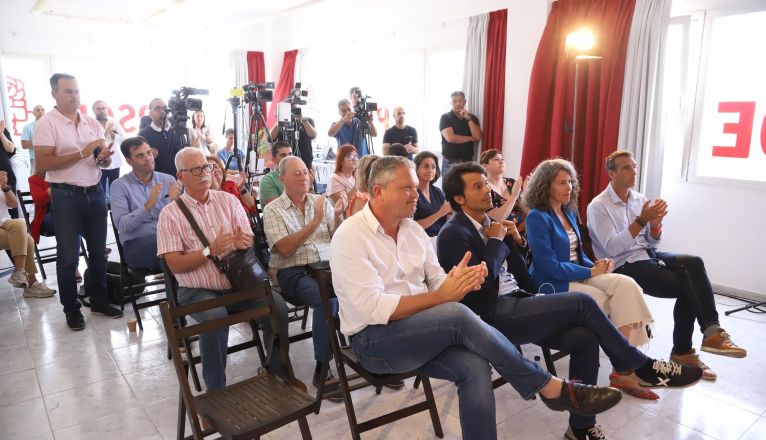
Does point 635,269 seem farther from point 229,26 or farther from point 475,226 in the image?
point 229,26

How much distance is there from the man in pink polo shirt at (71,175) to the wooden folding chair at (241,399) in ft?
6.17

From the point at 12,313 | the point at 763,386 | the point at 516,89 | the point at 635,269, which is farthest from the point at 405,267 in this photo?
the point at 516,89

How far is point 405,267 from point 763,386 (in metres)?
1.99

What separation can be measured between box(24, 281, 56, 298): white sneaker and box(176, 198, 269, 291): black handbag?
2294 millimetres

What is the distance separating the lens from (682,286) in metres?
2.69

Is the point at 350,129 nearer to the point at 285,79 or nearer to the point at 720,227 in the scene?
the point at 285,79

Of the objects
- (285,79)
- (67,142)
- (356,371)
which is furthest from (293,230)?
(285,79)

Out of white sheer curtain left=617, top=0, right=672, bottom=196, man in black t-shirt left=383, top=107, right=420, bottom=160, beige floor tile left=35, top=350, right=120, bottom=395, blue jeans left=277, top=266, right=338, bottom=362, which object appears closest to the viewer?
blue jeans left=277, top=266, right=338, bottom=362

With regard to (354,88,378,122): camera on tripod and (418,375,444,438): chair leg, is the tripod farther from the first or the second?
(418,375,444,438): chair leg

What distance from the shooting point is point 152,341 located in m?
3.15

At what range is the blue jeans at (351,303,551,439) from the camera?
66.2 inches

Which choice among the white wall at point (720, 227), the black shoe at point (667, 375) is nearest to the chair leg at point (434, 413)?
the black shoe at point (667, 375)

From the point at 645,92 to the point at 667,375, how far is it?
2.67 metres

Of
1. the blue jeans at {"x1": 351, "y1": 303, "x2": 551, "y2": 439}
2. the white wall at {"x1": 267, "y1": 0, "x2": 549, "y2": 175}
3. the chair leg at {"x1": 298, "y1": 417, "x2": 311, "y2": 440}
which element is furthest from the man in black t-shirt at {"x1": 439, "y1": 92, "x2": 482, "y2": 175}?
the chair leg at {"x1": 298, "y1": 417, "x2": 311, "y2": 440}
